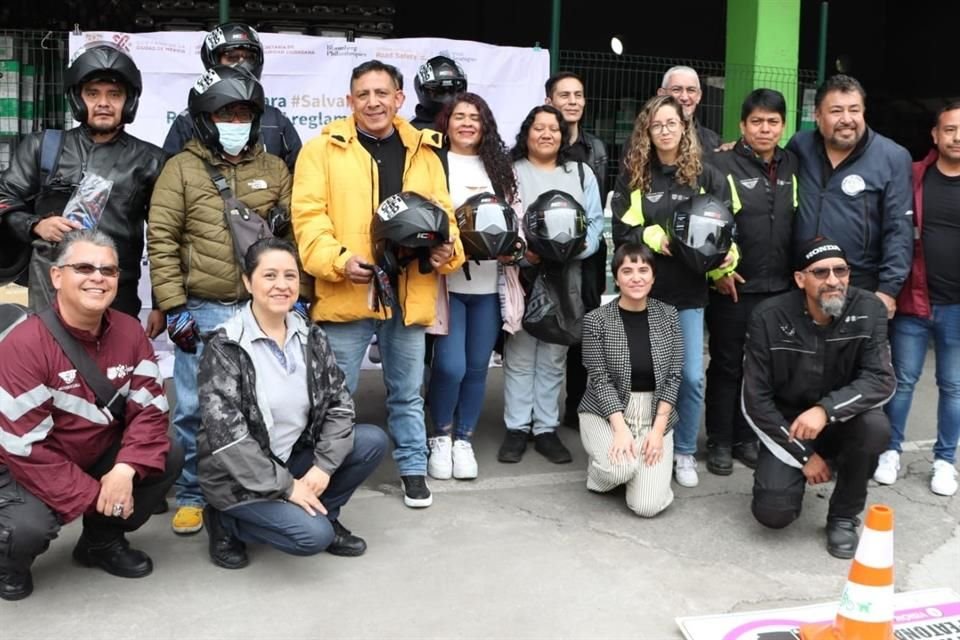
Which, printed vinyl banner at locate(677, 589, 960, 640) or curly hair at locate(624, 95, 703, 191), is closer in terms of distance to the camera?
printed vinyl banner at locate(677, 589, 960, 640)

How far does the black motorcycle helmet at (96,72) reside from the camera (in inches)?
154

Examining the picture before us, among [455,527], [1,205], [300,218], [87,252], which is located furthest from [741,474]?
[1,205]

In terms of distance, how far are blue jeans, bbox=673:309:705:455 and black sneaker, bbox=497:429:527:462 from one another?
2.61 ft

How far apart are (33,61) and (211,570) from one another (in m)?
4.12

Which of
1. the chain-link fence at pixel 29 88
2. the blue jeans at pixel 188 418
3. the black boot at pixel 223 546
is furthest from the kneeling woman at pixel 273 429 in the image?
the chain-link fence at pixel 29 88

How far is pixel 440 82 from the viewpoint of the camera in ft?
16.2

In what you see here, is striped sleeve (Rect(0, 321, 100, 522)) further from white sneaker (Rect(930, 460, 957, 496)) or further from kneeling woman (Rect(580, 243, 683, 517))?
white sneaker (Rect(930, 460, 957, 496))

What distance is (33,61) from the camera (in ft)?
20.4

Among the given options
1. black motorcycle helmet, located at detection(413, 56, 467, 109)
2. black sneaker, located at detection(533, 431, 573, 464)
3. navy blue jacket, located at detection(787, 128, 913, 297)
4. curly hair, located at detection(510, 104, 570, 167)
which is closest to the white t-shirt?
curly hair, located at detection(510, 104, 570, 167)

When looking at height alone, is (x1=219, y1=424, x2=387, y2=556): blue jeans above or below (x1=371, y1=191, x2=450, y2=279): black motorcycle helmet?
below

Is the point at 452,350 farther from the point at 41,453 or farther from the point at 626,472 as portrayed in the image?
the point at 41,453

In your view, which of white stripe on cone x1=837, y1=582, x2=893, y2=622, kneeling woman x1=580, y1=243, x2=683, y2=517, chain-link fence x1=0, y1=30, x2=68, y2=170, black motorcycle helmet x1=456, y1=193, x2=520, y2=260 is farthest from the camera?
chain-link fence x1=0, y1=30, x2=68, y2=170

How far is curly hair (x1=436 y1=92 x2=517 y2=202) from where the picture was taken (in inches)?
177

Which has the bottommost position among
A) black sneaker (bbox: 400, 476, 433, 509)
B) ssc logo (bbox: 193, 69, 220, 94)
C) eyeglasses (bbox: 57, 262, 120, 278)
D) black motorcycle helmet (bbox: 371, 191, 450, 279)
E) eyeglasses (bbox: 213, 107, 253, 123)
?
black sneaker (bbox: 400, 476, 433, 509)
